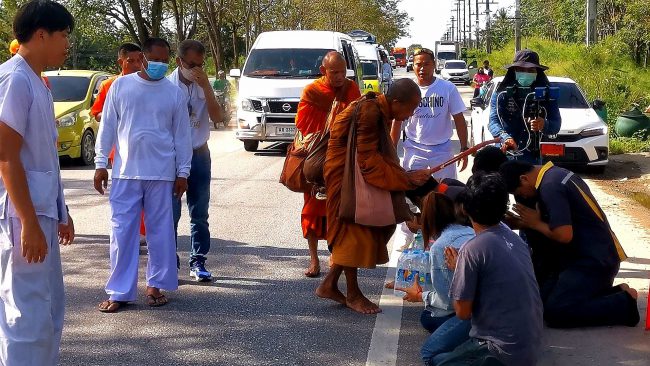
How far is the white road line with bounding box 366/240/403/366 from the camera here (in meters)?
5.39

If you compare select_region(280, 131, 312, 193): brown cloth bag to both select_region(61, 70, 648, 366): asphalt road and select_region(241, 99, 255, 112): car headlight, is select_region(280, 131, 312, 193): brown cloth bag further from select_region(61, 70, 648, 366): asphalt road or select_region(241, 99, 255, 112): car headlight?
select_region(241, 99, 255, 112): car headlight

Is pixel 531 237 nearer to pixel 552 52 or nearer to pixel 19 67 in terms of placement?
pixel 19 67

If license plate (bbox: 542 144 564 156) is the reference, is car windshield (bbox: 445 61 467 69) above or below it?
below

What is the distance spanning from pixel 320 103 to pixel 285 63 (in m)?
10.5

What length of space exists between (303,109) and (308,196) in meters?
0.70

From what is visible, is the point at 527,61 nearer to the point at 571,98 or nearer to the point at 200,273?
the point at 200,273

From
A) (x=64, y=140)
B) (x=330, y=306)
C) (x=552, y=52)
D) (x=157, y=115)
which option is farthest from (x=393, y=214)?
(x=552, y=52)

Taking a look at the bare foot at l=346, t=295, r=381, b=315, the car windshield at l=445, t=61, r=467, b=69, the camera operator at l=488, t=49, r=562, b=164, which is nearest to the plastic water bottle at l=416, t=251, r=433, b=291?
the bare foot at l=346, t=295, r=381, b=315

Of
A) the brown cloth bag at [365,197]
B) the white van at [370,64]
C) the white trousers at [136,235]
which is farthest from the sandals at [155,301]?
the white van at [370,64]

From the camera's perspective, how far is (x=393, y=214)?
608 centimetres

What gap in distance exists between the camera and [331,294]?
6453 millimetres

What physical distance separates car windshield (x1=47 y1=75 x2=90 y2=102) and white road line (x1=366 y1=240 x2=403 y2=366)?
10740 millimetres

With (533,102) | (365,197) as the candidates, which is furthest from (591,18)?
(365,197)

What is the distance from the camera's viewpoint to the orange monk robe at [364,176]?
6.01 meters
